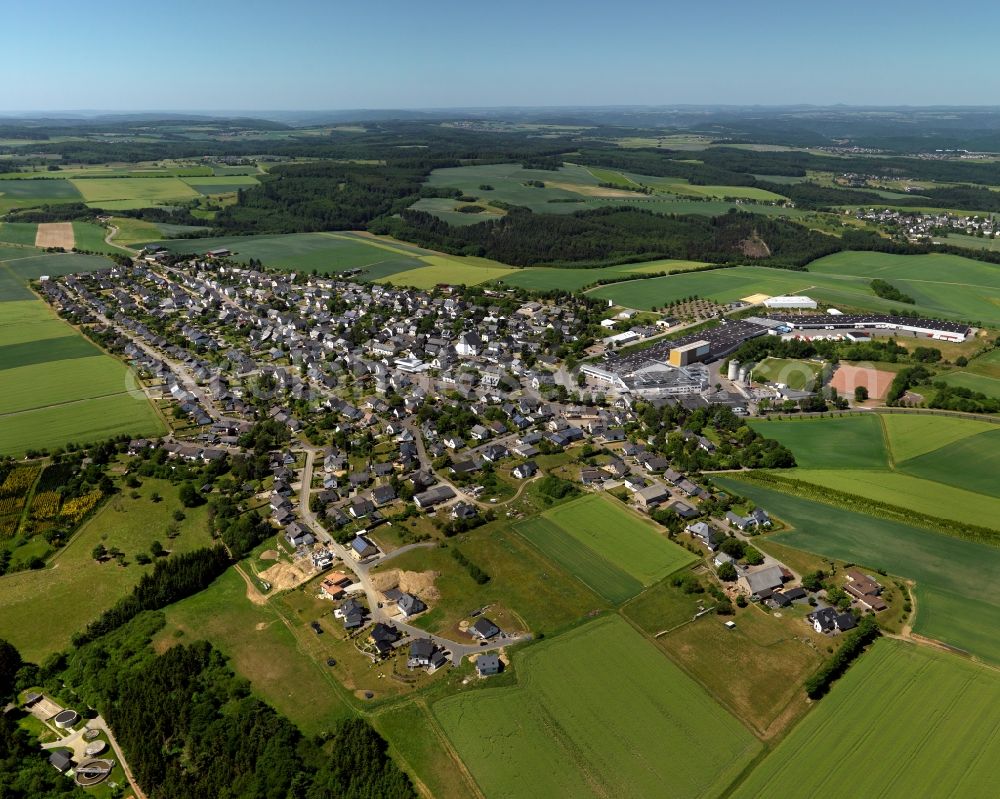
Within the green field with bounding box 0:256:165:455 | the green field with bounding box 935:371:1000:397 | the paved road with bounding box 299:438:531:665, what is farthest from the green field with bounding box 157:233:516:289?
the green field with bounding box 935:371:1000:397

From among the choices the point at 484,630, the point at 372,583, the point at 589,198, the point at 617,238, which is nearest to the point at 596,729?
the point at 484,630

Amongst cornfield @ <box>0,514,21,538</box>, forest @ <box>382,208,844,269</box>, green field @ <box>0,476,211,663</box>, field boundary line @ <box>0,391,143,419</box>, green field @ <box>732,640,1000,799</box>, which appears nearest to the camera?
green field @ <box>732,640,1000,799</box>

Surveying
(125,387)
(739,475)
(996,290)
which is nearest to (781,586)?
(739,475)

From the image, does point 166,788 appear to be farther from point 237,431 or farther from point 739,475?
point 739,475

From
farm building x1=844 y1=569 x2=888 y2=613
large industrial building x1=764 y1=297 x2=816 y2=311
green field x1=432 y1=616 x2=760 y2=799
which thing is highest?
large industrial building x1=764 y1=297 x2=816 y2=311

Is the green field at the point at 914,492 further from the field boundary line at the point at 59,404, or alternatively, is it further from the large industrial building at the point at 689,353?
the field boundary line at the point at 59,404

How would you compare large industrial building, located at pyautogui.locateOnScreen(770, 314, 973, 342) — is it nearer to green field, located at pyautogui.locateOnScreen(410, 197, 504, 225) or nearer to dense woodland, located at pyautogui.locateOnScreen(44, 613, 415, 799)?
dense woodland, located at pyautogui.locateOnScreen(44, 613, 415, 799)

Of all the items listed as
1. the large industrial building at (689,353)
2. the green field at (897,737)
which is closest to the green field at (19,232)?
the large industrial building at (689,353)
